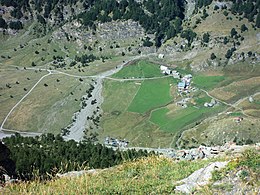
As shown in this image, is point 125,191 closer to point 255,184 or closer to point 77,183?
point 77,183

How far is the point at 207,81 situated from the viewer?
18225 centimetres

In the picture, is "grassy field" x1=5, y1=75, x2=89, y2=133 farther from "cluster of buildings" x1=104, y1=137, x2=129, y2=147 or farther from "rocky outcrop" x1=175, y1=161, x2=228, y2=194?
"rocky outcrop" x1=175, y1=161, x2=228, y2=194

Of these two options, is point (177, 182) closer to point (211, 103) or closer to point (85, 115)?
point (211, 103)

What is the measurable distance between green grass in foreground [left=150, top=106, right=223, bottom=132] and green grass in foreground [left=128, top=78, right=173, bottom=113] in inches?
315

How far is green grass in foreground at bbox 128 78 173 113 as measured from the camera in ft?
543

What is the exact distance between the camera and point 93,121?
518ft

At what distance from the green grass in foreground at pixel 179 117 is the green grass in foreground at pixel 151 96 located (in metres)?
8.00

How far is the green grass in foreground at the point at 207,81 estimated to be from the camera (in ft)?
576

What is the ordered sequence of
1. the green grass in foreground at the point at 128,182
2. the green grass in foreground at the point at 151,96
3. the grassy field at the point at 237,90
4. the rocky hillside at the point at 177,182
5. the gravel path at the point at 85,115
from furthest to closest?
the green grass in foreground at the point at 151,96, the grassy field at the point at 237,90, the gravel path at the point at 85,115, the green grass in foreground at the point at 128,182, the rocky hillside at the point at 177,182

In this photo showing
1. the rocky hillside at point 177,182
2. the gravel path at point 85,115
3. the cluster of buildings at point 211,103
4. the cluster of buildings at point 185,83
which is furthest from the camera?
the cluster of buildings at point 185,83

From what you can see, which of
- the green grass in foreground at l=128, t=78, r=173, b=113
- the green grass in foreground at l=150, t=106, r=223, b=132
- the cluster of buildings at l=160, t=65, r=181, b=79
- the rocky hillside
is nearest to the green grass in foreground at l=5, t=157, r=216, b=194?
the rocky hillside

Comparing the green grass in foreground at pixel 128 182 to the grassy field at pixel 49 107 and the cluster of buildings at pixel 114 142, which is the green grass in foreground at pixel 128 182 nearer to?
the cluster of buildings at pixel 114 142

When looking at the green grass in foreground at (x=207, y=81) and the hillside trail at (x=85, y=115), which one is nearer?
the hillside trail at (x=85, y=115)

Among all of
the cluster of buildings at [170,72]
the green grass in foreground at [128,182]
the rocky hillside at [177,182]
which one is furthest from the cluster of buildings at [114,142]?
the rocky hillside at [177,182]
